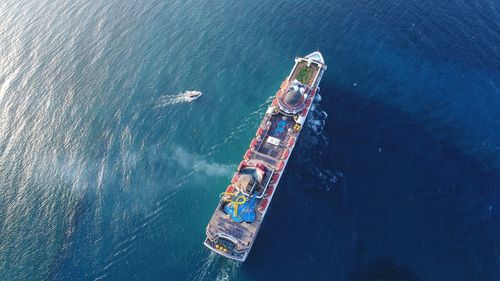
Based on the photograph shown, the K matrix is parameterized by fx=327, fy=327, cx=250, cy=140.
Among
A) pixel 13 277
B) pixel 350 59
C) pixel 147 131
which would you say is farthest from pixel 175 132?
pixel 350 59

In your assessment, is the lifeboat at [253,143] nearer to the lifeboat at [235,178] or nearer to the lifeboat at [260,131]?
the lifeboat at [260,131]

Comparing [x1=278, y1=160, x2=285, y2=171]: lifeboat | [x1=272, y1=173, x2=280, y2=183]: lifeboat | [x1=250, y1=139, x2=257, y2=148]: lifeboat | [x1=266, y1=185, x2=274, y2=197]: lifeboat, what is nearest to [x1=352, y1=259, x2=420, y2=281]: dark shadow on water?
[x1=266, y1=185, x2=274, y2=197]: lifeboat

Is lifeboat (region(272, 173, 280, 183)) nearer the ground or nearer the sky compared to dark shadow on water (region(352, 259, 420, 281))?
nearer the sky

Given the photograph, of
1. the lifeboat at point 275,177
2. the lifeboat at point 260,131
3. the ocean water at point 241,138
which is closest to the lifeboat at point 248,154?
the lifeboat at point 260,131

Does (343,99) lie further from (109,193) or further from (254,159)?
(109,193)

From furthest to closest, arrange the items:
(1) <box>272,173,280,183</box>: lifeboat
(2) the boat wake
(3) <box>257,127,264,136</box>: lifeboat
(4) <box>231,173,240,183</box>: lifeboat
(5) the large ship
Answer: (2) the boat wake < (3) <box>257,127,264,136</box>: lifeboat < (1) <box>272,173,280,183</box>: lifeboat < (4) <box>231,173,240,183</box>: lifeboat < (5) the large ship

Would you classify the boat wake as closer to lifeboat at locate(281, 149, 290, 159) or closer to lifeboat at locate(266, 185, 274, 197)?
lifeboat at locate(281, 149, 290, 159)

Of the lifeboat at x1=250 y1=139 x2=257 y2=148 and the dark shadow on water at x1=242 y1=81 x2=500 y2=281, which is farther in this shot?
the lifeboat at x1=250 y1=139 x2=257 y2=148
